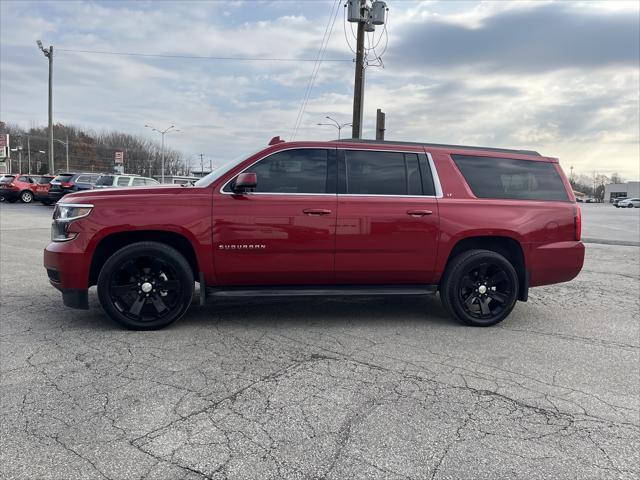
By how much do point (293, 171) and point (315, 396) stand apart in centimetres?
235

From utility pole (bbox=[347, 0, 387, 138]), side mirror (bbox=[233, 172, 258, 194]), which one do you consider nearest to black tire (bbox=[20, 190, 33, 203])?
utility pole (bbox=[347, 0, 387, 138])

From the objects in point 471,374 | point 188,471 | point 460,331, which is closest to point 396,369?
point 471,374

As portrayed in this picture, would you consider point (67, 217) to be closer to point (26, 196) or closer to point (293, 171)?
point (293, 171)

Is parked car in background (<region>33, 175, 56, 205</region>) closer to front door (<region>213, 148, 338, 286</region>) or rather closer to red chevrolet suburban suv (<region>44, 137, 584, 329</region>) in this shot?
red chevrolet suburban suv (<region>44, 137, 584, 329</region>)

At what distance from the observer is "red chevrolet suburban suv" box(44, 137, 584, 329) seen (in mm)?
4543

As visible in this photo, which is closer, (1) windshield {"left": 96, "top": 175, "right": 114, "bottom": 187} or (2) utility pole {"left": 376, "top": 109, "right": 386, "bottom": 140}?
(2) utility pole {"left": 376, "top": 109, "right": 386, "bottom": 140}

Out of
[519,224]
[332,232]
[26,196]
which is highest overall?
[519,224]

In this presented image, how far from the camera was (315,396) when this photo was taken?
3.25m

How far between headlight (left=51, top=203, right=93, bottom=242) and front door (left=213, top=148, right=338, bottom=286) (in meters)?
1.21

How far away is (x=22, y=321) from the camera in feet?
15.9

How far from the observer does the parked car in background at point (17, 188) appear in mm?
27312

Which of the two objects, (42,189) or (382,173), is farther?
(42,189)

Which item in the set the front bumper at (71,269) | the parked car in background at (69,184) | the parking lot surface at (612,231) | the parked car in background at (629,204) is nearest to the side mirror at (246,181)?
the front bumper at (71,269)

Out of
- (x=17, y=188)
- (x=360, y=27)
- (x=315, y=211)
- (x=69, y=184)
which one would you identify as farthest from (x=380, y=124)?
(x=17, y=188)
